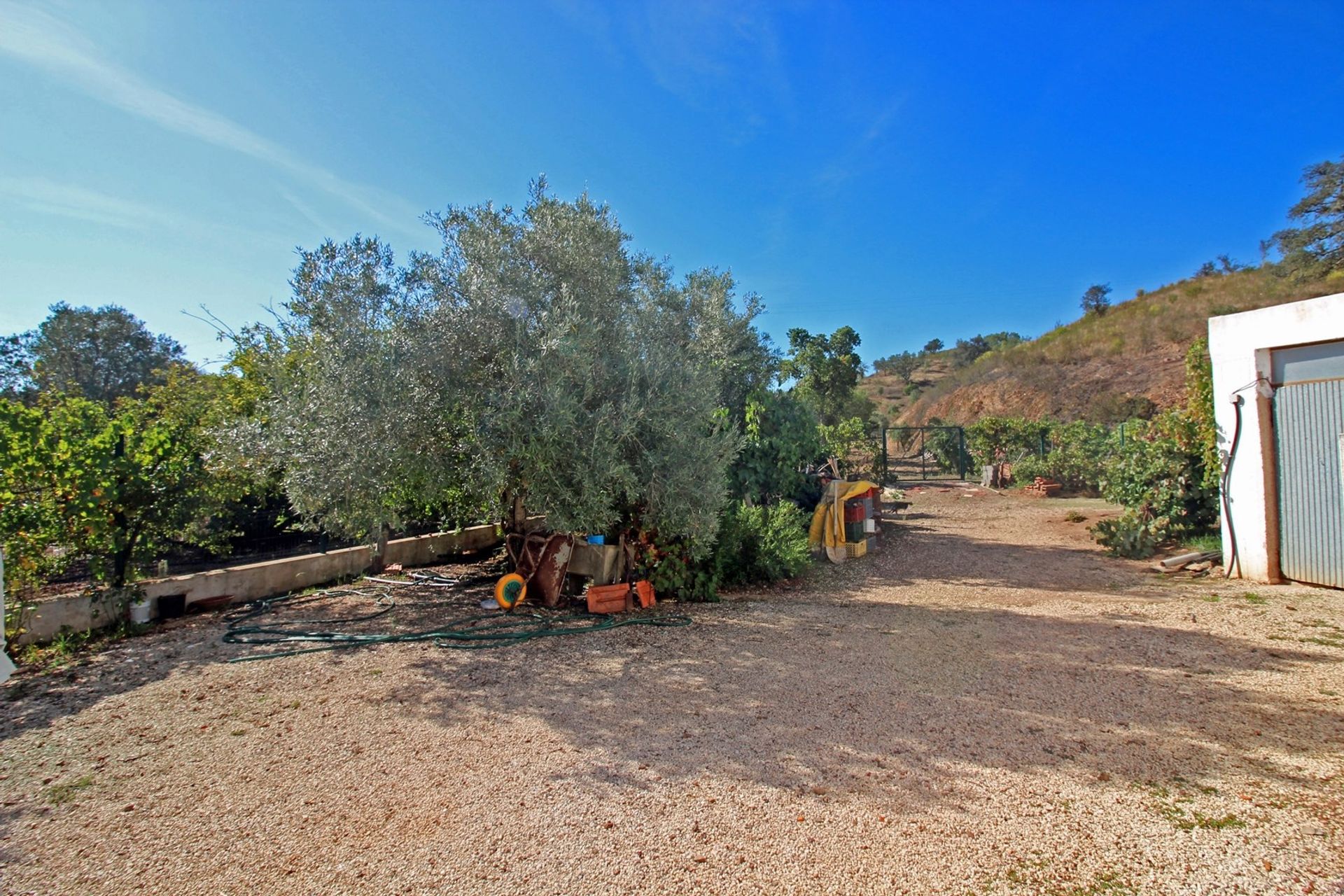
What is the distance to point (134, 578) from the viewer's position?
5789 mm

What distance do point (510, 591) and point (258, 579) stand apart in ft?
9.09

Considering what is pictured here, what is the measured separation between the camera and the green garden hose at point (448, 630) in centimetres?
536

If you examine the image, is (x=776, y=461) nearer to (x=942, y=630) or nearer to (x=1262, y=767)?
(x=942, y=630)

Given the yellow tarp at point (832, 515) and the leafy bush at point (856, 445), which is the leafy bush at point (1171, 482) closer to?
the yellow tarp at point (832, 515)

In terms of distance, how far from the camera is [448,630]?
18.6ft

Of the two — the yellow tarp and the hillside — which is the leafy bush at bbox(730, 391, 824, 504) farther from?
the hillside

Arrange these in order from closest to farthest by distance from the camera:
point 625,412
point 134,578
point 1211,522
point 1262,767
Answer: point 1262,767
point 625,412
point 134,578
point 1211,522

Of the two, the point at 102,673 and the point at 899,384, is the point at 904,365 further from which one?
the point at 102,673

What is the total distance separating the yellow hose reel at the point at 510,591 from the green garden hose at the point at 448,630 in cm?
13

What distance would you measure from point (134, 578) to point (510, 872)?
5229 millimetres

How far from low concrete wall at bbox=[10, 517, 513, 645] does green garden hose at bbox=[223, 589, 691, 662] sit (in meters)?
0.36

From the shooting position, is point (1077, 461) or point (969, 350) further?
point (969, 350)

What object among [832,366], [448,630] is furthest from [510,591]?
[832,366]

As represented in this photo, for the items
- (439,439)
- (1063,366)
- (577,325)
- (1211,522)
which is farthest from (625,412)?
(1063,366)
